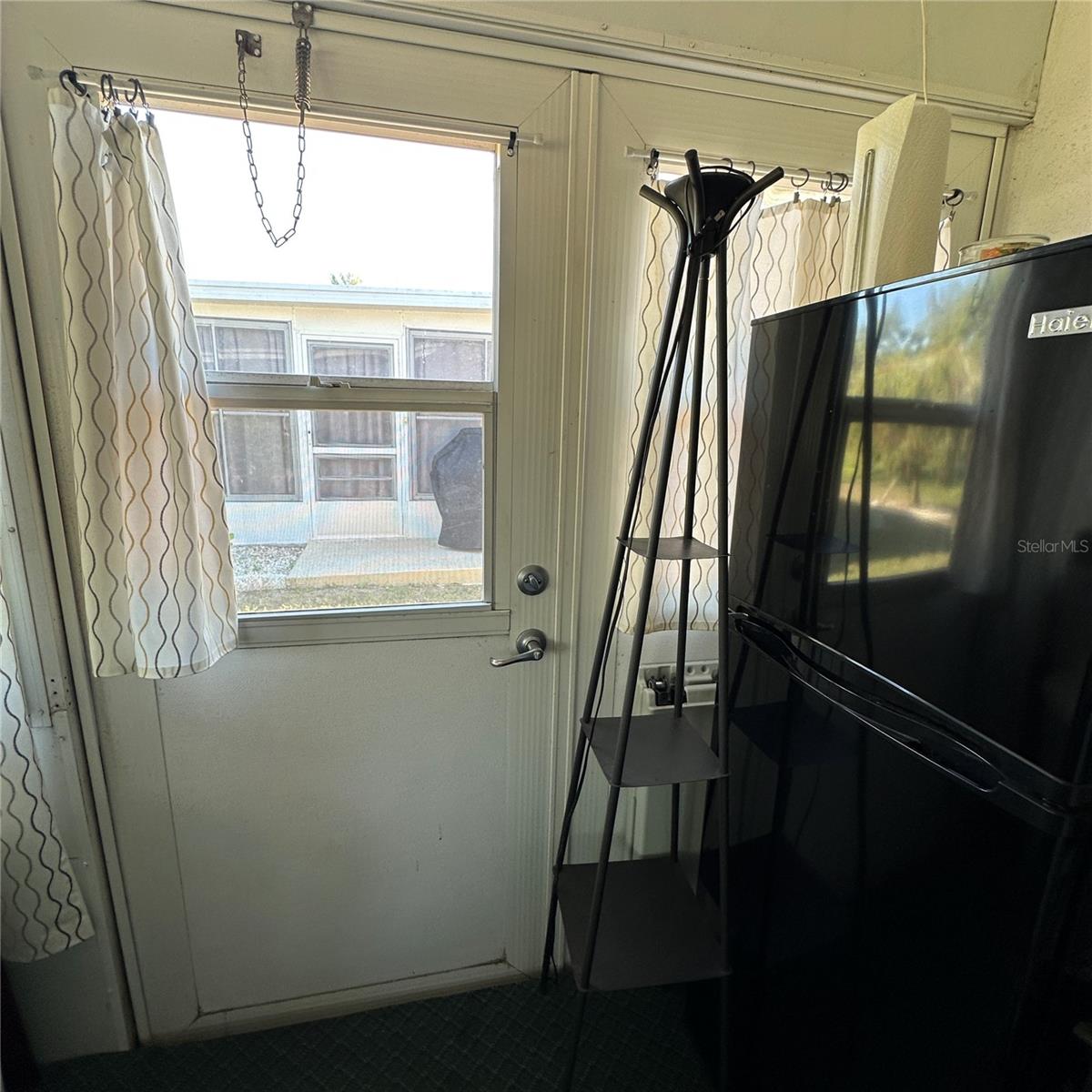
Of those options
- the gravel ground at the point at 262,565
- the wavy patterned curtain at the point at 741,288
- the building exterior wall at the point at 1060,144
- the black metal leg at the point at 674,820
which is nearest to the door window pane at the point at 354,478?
the gravel ground at the point at 262,565

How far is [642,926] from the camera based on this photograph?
3.80 feet

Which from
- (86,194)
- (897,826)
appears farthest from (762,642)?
(86,194)

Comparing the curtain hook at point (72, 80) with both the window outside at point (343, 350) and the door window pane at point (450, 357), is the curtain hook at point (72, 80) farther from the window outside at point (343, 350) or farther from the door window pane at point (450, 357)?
the door window pane at point (450, 357)

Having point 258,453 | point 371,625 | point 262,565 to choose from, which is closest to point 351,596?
point 371,625

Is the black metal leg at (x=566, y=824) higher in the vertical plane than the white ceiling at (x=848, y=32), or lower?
lower

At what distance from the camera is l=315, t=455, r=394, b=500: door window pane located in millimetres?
1200

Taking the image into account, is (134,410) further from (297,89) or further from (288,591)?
(297,89)

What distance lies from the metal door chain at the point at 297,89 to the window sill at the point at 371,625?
0.71m

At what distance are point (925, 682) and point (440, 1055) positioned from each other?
4.43 feet

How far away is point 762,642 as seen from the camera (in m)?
1.07

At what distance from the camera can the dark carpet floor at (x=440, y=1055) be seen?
1.31m

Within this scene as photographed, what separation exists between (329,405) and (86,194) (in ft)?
1.54

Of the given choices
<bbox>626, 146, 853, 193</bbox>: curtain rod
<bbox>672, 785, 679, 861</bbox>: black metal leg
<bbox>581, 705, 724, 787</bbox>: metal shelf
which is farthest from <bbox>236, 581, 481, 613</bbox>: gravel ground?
<bbox>626, 146, 853, 193</bbox>: curtain rod

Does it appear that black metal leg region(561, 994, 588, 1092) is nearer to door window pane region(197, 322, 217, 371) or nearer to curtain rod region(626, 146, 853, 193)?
door window pane region(197, 322, 217, 371)
